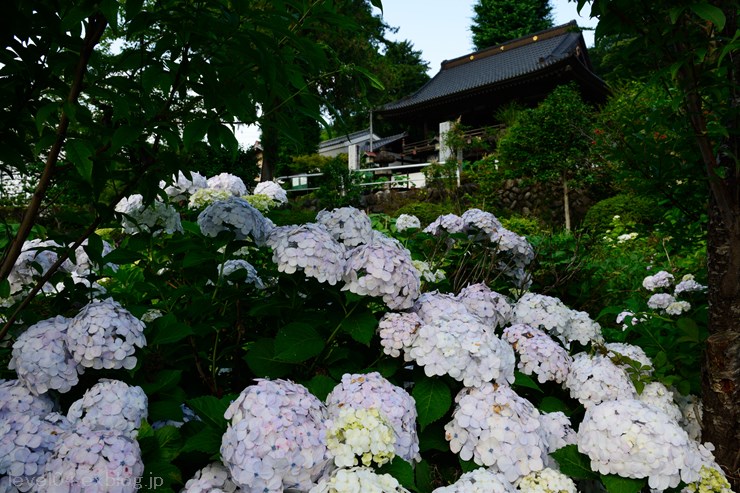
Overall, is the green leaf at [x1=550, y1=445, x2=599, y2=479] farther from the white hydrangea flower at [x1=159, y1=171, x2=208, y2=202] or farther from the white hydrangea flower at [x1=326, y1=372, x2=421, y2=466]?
the white hydrangea flower at [x1=159, y1=171, x2=208, y2=202]

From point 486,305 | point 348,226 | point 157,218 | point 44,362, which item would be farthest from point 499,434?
point 157,218

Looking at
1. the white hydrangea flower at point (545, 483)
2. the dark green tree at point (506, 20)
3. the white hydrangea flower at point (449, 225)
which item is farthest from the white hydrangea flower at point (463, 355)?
the dark green tree at point (506, 20)

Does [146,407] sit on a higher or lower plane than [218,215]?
lower

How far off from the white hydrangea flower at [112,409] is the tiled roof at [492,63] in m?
19.3

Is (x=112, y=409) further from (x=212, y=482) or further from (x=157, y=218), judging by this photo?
(x=157, y=218)

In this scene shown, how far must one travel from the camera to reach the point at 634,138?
7.22ft

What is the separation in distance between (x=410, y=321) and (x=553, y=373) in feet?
1.83

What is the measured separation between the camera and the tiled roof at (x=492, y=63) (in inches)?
826

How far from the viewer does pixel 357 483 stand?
1059mm

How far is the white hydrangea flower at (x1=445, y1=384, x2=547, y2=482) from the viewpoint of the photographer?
4.37 ft

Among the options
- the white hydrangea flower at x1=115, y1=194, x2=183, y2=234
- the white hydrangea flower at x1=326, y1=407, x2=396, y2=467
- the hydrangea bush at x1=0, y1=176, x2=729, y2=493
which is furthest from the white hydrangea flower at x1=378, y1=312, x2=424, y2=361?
the white hydrangea flower at x1=115, y1=194, x2=183, y2=234

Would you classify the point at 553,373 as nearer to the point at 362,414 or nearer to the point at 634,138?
the point at 362,414

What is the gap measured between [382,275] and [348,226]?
41cm

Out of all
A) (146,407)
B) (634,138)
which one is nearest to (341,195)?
(634,138)
